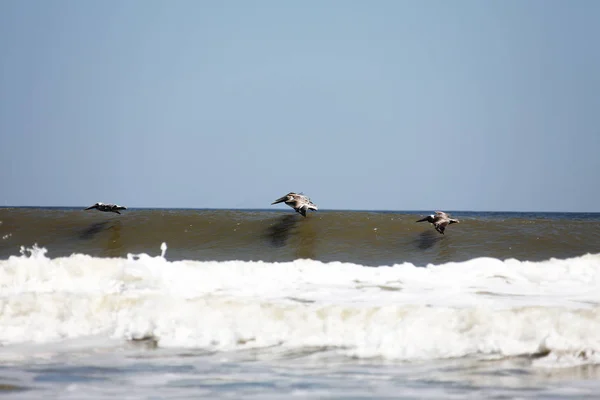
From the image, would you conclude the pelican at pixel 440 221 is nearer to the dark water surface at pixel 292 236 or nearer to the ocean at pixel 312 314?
the dark water surface at pixel 292 236

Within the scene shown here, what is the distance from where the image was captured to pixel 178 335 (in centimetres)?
843

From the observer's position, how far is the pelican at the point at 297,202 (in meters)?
17.2

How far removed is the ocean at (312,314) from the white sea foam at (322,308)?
1.1 inches

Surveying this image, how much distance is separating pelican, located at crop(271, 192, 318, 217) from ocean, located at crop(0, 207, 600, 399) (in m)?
0.68

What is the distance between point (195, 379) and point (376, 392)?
5.27 feet

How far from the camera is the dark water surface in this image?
14.7 m

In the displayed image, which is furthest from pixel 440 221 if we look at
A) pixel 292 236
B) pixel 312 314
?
pixel 312 314

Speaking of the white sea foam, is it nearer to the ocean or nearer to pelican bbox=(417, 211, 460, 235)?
the ocean

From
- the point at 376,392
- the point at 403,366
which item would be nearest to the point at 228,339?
the point at 403,366

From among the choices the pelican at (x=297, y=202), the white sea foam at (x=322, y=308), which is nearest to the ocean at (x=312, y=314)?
the white sea foam at (x=322, y=308)

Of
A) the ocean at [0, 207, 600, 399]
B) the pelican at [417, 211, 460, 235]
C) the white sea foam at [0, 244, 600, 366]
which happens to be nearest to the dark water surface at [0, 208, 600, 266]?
the ocean at [0, 207, 600, 399]

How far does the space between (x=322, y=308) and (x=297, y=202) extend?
335 inches

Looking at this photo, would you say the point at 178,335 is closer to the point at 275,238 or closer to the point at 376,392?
the point at 376,392

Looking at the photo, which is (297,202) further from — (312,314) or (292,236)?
(312,314)
